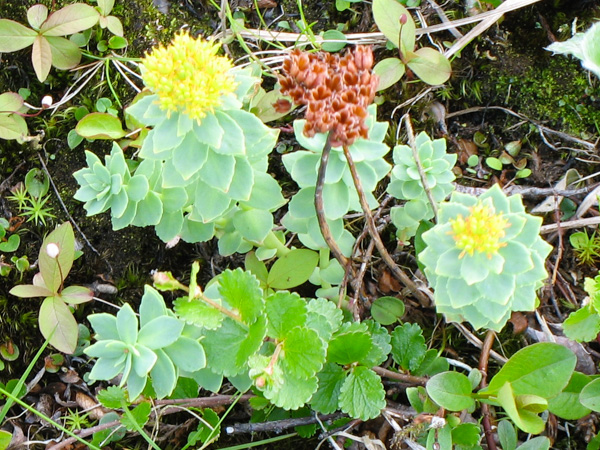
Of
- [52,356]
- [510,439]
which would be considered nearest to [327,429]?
[510,439]

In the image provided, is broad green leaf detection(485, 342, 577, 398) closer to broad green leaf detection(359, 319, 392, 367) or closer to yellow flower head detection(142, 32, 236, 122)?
broad green leaf detection(359, 319, 392, 367)

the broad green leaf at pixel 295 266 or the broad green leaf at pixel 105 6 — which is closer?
the broad green leaf at pixel 295 266

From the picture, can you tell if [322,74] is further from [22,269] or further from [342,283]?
[22,269]

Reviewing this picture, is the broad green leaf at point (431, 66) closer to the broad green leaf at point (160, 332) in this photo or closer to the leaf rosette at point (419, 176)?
the leaf rosette at point (419, 176)

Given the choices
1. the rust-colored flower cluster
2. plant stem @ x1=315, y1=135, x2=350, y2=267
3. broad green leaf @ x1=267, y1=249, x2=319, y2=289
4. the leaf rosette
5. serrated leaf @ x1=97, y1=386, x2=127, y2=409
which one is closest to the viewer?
the rust-colored flower cluster

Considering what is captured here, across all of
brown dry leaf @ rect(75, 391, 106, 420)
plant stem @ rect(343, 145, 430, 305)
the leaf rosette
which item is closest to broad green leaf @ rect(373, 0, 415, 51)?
the leaf rosette

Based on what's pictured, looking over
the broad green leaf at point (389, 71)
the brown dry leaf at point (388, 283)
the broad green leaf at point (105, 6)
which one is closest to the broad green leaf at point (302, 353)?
the brown dry leaf at point (388, 283)
